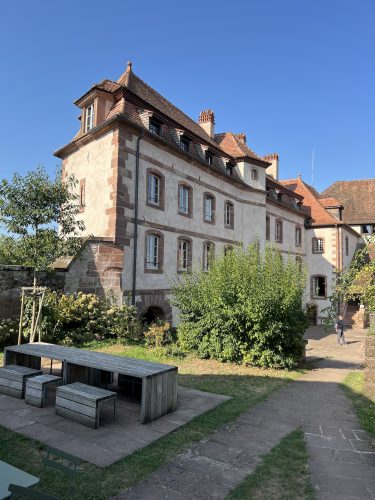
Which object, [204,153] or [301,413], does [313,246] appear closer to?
[204,153]

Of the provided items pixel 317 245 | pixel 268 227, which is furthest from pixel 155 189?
pixel 317 245

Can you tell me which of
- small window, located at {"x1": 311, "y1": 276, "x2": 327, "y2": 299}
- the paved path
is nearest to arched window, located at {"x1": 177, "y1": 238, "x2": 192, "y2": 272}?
the paved path

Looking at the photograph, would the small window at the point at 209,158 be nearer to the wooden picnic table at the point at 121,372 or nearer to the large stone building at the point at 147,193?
the large stone building at the point at 147,193

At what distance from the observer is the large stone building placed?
14.3 metres

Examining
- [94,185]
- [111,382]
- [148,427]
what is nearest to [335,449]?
[148,427]

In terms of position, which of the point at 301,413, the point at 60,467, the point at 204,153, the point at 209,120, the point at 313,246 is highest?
the point at 209,120

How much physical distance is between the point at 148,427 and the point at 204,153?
1622cm

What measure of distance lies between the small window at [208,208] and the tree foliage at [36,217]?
8.23 metres

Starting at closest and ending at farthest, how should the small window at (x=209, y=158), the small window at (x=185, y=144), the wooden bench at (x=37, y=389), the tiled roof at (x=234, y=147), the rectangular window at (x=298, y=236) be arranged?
the wooden bench at (x=37, y=389), the small window at (x=185, y=144), the small window at (x=209, y=158), the tiled roof at (x=234, y=147), the rectangular window at (x=298, y=236)

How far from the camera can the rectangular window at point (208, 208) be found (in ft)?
64.4

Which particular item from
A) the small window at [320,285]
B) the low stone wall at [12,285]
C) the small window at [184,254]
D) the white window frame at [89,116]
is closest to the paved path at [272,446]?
the low stone wall at [12,285]

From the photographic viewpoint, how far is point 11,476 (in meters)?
2.85

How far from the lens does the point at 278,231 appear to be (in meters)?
28.3

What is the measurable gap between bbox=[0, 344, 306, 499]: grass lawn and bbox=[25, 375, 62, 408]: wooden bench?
0.92 meters
